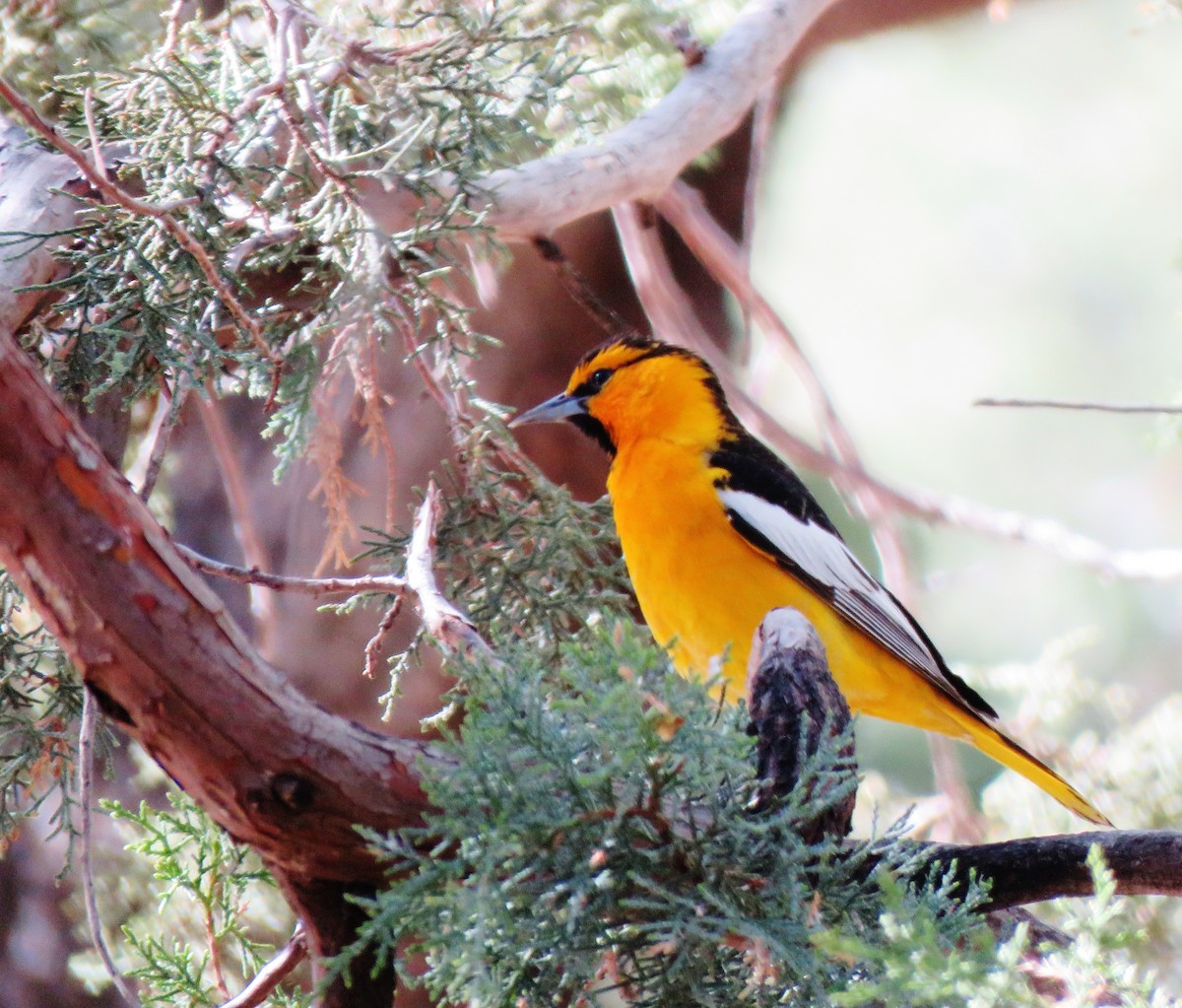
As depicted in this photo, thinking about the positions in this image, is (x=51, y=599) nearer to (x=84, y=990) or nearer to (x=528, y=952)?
(x=528, y=952)

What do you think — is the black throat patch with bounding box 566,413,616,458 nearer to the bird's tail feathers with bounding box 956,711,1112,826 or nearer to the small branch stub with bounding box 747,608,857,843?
the bird's tail feathers with bounding box 956,711,1112,826

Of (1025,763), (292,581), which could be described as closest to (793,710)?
(292,581)

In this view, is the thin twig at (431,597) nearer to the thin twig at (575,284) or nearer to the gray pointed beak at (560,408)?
the thin twig at (575,284)

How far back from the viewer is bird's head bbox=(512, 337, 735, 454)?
3.04 m

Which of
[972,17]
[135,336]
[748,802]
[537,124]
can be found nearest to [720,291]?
[972,17]

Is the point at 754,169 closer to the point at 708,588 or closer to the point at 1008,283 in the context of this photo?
the point at 708,588

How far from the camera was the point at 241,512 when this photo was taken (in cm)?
320

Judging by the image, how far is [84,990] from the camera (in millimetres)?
3559

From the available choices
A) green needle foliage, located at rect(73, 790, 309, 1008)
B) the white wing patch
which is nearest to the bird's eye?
the white wing patch

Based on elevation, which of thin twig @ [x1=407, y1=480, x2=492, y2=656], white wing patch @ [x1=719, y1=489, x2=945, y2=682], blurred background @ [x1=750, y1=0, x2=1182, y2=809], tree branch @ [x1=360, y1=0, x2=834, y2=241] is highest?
tree branch @ [x1=360, y1=0, x2=834, y2=241]

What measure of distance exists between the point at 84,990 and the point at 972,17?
14.8ft

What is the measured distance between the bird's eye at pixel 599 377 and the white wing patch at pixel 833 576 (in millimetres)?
595

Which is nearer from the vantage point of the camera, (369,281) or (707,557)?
(369,281)

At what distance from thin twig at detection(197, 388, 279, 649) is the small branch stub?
1678 mm
